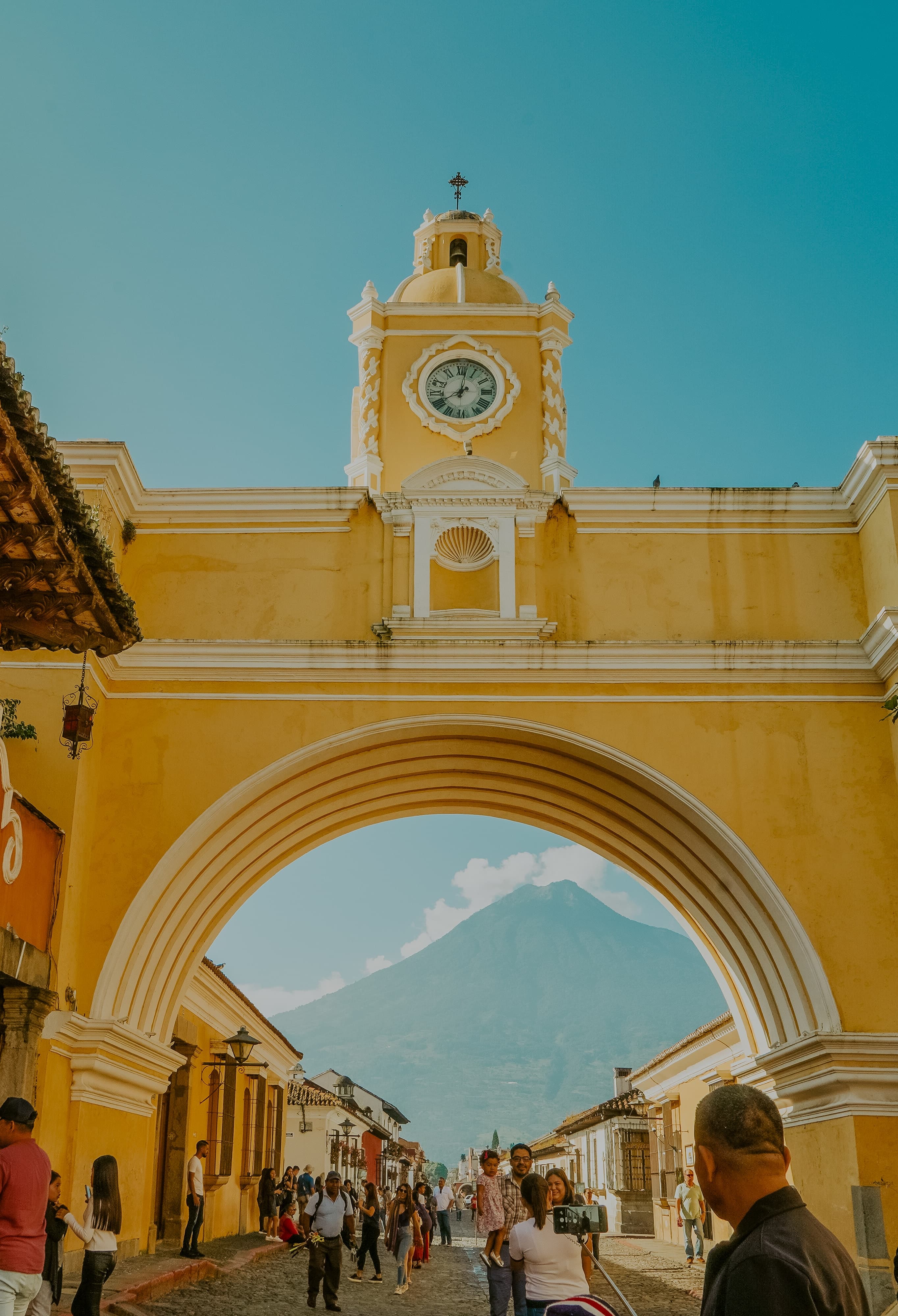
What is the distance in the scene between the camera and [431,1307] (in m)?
12.1

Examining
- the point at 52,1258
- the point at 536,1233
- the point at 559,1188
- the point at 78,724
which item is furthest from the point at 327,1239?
the point at 536,1233

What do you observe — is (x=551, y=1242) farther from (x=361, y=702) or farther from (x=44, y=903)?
(x=361, y=702)

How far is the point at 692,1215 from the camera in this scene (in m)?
16.8

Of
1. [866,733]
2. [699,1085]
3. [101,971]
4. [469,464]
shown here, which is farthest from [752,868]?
[699,1085]

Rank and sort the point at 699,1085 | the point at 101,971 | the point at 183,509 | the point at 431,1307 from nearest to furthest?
the point at 101,971
the point at 431,1307
the point at 183,509
the point at 699,1085

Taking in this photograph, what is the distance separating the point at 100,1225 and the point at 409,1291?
8705 millimetres

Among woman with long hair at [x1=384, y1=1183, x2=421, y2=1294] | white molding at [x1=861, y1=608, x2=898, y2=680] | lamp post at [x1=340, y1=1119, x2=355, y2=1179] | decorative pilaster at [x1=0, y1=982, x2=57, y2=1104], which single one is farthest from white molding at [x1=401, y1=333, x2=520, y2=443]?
lamp post at [x1=340, y1=1119, x2=355, y2=1179]

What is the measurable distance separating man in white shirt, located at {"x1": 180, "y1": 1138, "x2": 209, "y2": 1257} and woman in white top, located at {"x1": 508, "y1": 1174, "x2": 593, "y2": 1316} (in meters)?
8.19

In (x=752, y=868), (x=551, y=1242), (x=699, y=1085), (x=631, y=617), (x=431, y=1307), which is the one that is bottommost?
(x=431, y=1307)

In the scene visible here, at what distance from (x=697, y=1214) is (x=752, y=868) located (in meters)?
7.17

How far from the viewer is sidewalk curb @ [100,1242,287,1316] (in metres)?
8.58

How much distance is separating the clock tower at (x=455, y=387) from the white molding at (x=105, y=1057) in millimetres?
5906

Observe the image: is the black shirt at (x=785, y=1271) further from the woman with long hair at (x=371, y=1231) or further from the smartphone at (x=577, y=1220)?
the woman with long hair at (x=371, y=1231)

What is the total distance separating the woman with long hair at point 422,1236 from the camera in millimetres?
18891
